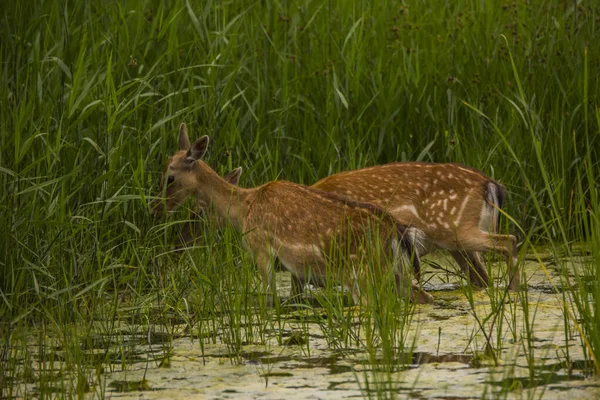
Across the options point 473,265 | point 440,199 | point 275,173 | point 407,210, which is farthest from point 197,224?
point 473,265

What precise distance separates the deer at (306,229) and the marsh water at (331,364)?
0.46 m

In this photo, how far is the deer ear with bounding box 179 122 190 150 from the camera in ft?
24.9

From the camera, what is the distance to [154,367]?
5.32 m

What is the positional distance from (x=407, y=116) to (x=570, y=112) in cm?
108

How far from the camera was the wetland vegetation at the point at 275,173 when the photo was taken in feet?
16.7

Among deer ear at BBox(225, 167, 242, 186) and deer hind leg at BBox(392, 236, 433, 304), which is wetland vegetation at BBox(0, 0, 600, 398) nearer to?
deer hind leg at BBox(392, 236, 433, 304)

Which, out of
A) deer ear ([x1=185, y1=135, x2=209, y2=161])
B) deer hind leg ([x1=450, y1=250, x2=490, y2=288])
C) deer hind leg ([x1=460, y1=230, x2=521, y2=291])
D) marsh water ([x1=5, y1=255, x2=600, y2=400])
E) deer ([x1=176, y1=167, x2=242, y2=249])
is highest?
deer ear ([x1=185, y1=135, x2=209, y2=161])

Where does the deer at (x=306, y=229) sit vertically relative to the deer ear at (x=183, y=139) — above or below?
below

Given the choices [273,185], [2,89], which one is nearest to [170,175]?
[273,185]

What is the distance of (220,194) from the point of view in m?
7.58

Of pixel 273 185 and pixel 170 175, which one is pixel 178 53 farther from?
pixel 273 185

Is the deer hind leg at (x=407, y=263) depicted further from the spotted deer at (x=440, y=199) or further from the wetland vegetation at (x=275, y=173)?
the spotted deer at (x=440, y=199)

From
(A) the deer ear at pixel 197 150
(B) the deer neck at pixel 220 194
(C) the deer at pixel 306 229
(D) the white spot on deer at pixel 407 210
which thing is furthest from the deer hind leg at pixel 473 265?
(A) the deer ear at pixel 197 150

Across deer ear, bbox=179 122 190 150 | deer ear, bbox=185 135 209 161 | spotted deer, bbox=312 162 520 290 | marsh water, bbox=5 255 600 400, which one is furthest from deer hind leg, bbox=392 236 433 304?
deer ear, bbox=179 122 190 150
